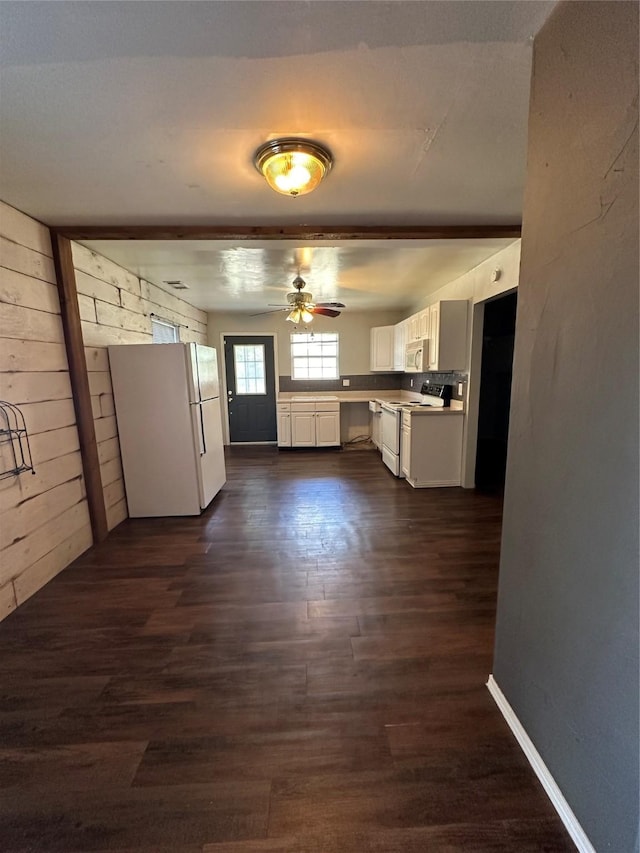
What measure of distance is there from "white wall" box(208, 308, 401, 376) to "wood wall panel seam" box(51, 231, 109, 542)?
11.4 ft

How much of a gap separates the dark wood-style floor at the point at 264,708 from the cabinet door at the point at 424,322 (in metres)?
2.53

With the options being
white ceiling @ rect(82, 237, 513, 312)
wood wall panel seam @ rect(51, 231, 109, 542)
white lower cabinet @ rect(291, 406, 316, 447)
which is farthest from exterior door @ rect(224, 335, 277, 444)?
wood wall panel seam @ rect(51, 231, 109, 542)

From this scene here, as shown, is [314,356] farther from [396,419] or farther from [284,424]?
[396,419]

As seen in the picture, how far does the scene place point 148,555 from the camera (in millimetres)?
2652

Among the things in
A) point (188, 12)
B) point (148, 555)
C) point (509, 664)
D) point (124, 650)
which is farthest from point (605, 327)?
point (148, 555)

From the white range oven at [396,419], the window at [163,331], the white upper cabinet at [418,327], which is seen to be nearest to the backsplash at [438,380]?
the white range oven at [396,419]

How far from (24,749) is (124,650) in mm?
473

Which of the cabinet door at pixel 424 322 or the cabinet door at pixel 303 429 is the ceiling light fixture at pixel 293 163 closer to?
the cabinet door at pixel 424 322

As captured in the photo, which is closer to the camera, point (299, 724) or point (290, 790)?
point (290, 790)

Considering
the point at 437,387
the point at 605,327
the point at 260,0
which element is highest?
the point at 260,0

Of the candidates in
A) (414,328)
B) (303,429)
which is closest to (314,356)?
(303,429)

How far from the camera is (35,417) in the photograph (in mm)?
2254

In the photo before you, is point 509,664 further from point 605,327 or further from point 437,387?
point 437,387

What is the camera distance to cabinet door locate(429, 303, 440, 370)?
377 centimetres
